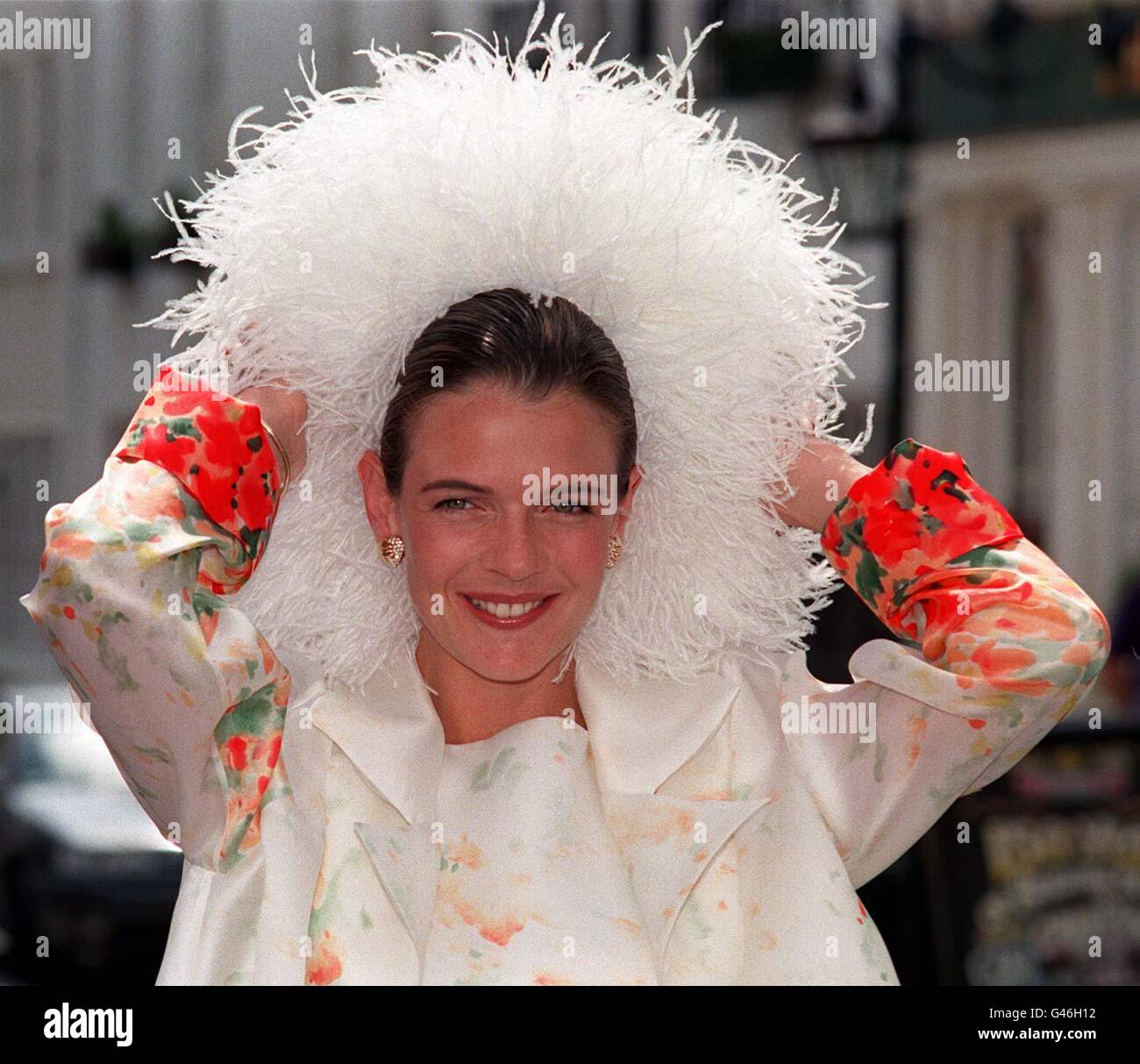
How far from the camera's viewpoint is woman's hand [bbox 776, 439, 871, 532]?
2.33 m

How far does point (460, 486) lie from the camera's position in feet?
7.03

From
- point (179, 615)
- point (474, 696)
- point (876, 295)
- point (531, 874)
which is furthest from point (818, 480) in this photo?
point (876, 295)

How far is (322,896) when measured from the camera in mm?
2100

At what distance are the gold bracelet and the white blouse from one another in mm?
420

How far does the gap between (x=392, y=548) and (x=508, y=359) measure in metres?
0.31

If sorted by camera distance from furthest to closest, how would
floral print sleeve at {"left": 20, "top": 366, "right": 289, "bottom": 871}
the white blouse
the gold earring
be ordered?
the gold earring < the white blouse < floral print sleeve at {"left": 20, "top": 366, "right": 289, "bottom": 871}

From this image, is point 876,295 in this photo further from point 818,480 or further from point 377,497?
point 377,497

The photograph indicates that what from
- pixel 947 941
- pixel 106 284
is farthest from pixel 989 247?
pixel 947 941

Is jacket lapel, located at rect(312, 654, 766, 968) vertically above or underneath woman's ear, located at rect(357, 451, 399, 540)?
underneath

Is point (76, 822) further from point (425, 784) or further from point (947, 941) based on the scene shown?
point (425, 784)

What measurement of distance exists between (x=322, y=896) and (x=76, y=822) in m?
5.51

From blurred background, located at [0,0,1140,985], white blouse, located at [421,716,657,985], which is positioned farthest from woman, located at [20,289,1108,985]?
blurred background, located at [0,0,1140,985]

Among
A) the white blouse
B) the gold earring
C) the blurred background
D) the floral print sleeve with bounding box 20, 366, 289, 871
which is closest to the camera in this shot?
the floral print sleeve with bounding box 20, 366, 289, 871

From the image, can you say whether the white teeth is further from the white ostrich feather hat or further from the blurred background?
the blurred background
